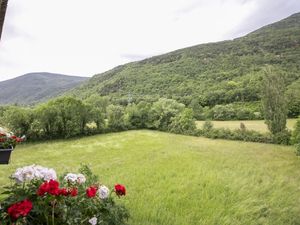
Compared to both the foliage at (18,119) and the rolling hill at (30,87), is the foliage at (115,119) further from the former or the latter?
the rolling hill at (30,87)

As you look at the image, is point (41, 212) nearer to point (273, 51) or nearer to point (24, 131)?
point (24, 131)

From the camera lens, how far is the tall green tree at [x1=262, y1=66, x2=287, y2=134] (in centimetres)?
1800

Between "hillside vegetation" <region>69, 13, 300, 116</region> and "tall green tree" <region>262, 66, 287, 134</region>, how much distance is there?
16.2 meters

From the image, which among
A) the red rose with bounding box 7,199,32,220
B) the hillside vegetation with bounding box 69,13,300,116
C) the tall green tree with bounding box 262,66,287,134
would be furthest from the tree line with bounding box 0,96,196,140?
the red rose with bounding box 7,199,32,220

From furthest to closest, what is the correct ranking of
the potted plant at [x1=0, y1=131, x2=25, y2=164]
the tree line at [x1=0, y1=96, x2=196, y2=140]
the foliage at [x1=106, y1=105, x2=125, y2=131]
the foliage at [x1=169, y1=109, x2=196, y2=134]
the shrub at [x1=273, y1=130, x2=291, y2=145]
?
the foliage at [x1=106, y1=105, x2=125, y2=131] < the foliage at [x1=169, y1=109, x2=196, y2=134] < the tree line at [x1=0, y1=96, x2=196, y2=140] < the shrub at [x1=273, y1=130, x2=291, y2=145] < the potted plant at [x1=0, y1=131, x2=25, y2=164]

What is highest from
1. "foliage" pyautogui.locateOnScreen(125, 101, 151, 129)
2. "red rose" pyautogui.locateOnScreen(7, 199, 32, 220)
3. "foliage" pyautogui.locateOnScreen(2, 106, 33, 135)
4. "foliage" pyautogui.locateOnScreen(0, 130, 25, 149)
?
"foliage" pyautogui.locateOnScreen(0, 130, 25, 149)

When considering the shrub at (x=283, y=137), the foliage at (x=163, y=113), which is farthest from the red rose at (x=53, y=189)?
the foliage at (x=163, y=113)

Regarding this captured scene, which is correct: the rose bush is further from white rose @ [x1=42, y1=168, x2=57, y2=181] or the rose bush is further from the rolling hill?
the rolling hill

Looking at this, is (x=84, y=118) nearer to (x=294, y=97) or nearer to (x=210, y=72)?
(x=294, y=97)

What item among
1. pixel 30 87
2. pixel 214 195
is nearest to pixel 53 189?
pixel 214 195

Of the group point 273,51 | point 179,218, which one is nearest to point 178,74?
point 273,51

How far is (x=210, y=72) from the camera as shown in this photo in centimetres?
4975

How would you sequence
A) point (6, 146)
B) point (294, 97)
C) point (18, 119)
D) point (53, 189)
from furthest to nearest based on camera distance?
point (294, 97), point (18, 119), point (6, 146), point (53, 189)

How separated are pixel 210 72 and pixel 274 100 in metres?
32.7
